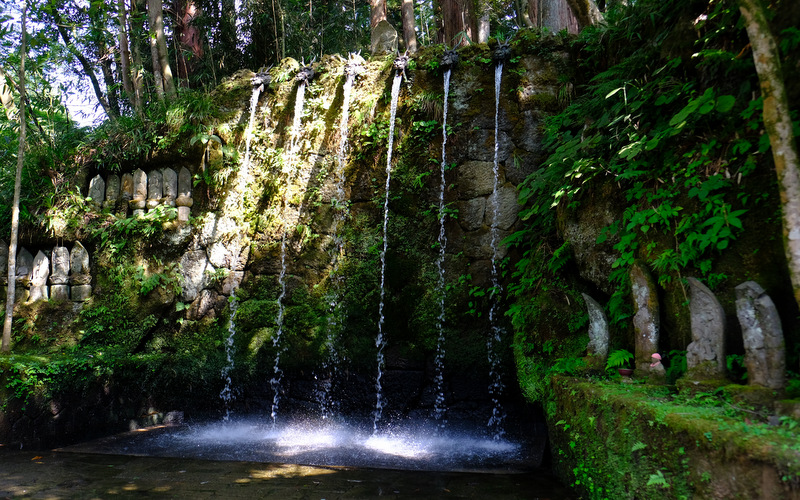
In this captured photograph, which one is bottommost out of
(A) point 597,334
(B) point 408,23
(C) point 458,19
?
(A) point 597,334

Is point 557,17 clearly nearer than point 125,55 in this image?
Yes

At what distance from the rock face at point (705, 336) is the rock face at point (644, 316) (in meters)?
0.41

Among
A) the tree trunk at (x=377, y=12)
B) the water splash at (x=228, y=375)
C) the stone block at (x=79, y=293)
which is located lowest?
the water splash at (x=228, y=375)

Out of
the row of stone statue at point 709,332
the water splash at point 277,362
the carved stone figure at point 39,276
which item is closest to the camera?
the row of stone statue at point 709,332

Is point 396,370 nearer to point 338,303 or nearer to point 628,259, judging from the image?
point 338,303

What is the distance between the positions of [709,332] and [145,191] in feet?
26.6

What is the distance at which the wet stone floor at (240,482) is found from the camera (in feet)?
13.0

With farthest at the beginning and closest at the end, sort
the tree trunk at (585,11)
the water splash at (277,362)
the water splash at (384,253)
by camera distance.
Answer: the water splash at (277,362), the tree trunk at (585,11), the water splash at (384,253)

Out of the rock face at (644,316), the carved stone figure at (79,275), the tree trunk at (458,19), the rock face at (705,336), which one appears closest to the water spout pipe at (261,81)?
the carved stone figure at (79,275)

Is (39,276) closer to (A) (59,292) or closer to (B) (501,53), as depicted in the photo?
(A) (59,292)

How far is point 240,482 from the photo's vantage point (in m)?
4.27

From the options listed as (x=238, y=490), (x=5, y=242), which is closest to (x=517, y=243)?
(x=238, y=490)

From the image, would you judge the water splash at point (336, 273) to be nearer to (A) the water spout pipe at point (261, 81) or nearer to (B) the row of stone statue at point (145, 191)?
(A) the water spout pipe at point (261, 81)

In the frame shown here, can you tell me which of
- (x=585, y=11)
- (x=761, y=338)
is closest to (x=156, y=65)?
(x=585, y=11)
